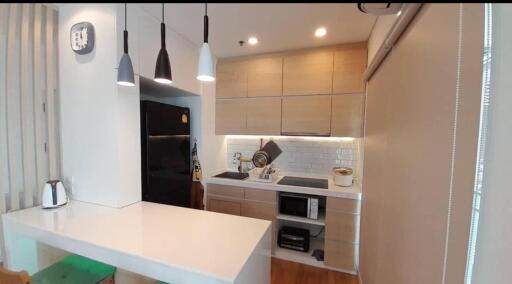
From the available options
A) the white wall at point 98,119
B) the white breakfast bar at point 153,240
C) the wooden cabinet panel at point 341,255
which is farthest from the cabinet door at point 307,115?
the white wall at point 98,119

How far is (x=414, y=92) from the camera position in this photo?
87cm

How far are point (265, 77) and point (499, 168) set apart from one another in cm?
225

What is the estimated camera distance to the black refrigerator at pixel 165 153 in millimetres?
1796

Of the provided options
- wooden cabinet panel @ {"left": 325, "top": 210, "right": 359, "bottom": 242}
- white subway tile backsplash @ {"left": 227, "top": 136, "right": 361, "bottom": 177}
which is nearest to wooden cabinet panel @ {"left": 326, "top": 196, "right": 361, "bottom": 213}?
wooden cabinet panel @ {"left": 325, "top": 210, "right": 359, "bottom": 242}

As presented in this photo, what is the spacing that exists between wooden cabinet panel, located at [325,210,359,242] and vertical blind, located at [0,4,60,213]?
2.55 m

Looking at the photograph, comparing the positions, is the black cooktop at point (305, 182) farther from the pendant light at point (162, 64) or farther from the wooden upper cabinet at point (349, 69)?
the pendant light at point (162, 64)

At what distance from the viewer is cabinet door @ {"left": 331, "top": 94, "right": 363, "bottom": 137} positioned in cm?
214

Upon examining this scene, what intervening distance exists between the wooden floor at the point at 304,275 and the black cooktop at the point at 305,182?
86cm

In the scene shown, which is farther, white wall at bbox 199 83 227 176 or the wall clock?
white wall at bbox 199 83 227 176

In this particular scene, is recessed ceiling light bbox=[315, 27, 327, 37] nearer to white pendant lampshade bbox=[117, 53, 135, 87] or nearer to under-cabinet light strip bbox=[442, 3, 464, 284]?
under-cabinet light strip bbox=[442, 3, 464, 284]

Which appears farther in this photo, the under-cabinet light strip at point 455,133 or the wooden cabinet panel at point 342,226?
the wooden cabinet panel at point 342,226

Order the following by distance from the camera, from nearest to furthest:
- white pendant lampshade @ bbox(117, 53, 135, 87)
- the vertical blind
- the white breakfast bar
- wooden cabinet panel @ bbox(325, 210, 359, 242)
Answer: the white breakfast bar → white pendant lampshade @ bbox(117, 53, 135, 87) → the vertical blind → wooden cabinet panel @ bbox(325, 210, 359, 242)

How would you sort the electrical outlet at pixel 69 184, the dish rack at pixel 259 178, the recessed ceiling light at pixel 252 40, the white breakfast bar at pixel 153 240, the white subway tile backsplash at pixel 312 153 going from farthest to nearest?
the white subway tile backsplash at pixel 312 153 < the dish rack at pixel 259 178 < the recessed ceiling light at pixel 252 40 < the electrical outlet at pixel 69 184 < the white breakfast bar at pixel 153 240

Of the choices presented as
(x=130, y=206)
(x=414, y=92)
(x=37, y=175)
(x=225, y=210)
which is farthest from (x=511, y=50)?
(x=37, y=175)
